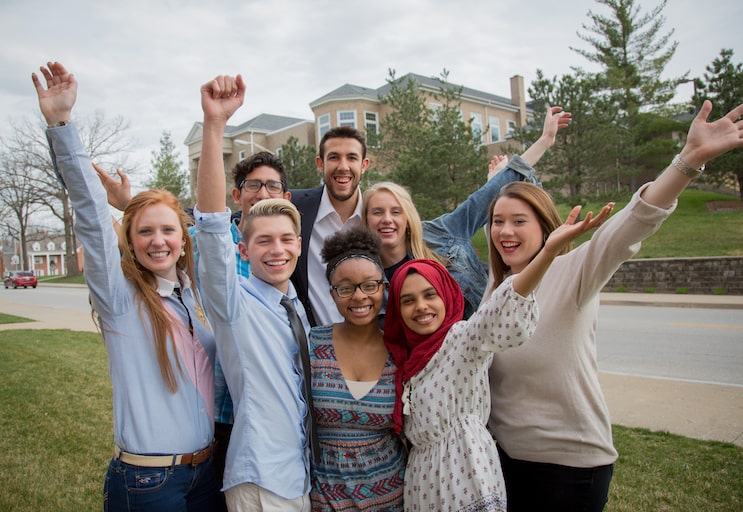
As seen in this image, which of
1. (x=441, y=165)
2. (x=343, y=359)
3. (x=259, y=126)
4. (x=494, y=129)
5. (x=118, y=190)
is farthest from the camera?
(x=259, y=126)

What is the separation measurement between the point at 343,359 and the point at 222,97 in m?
1.23

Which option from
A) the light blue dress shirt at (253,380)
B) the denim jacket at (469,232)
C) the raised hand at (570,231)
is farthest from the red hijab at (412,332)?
the denim jacket at (469,232)

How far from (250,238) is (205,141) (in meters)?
0.52

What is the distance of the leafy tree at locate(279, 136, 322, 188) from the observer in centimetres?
2892

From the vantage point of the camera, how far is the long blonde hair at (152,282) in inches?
86.4

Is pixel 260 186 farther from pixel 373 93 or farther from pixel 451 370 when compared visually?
pixel 373 93

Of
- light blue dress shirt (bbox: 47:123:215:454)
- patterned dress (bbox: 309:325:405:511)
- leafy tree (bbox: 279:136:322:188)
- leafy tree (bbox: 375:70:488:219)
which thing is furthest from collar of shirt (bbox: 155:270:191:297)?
leafy tree (bbox: 279:136:322:188)

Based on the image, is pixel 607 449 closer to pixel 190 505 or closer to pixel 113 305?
pixel 190 505

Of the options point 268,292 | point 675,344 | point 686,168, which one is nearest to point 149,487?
point 268,292

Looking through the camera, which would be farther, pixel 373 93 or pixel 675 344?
pixel 373 93

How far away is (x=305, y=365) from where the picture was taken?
2277 mm

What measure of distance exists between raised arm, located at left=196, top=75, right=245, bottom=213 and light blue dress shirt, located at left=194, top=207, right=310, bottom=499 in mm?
64

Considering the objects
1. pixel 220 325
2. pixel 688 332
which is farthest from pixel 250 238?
pixel 688 332

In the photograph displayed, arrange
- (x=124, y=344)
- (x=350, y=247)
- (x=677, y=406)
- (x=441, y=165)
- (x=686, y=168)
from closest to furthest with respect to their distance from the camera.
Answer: (x=686, y=168) → (x=124, y=344) → (x=350, y=247) → (x=677, y=406) → (x=441, y=165)
